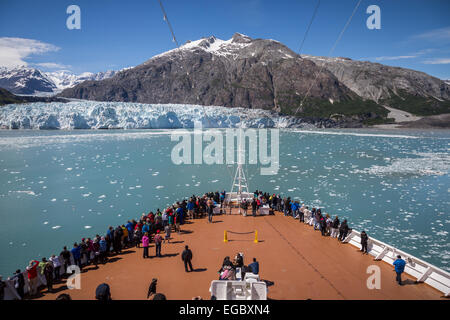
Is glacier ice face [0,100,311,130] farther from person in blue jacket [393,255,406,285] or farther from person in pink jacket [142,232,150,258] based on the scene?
person in blue jacket [393,255,406,285]

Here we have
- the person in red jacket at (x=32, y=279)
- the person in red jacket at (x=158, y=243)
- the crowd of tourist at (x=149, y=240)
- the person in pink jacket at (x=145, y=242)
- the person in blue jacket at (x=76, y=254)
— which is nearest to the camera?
the person in red jacket at (x=32, y=279)

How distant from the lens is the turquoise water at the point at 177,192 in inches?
617

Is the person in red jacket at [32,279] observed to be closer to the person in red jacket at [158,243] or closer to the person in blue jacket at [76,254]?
the person in blue jacket at [76,254]

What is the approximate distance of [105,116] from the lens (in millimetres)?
94125

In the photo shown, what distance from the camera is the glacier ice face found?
3497 inches

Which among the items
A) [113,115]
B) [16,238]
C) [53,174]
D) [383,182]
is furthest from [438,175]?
[113,115]

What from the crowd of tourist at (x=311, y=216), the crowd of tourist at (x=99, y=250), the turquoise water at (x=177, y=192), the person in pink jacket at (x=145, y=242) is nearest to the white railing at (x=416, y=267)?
the crowd of tourist at (x=311, y=216)

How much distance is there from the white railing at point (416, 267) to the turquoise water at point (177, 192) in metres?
4.33

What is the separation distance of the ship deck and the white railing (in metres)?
0.22

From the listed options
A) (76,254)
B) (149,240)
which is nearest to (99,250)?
(76,254)

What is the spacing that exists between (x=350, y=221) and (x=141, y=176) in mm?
23435

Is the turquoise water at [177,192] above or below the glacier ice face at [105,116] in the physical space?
below

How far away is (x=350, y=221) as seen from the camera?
58.3 feet
